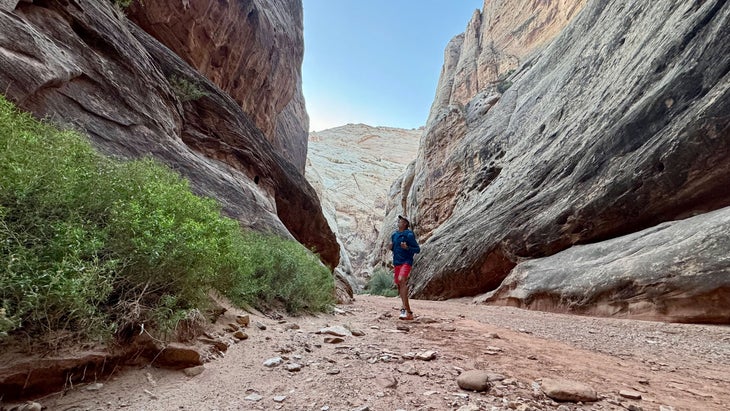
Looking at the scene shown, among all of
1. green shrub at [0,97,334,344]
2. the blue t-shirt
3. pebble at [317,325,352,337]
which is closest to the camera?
green shrub at [0,97,334,344]

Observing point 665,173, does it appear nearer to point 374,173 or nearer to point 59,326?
point 59,326

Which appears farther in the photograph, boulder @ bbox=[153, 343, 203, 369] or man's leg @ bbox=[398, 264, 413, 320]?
man's leg @ bbox=[398, 264, 413, 320]

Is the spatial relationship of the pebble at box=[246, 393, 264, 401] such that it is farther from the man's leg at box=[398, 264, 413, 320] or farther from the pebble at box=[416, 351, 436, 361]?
the man's leg at box=[398, 264, 413, 320]

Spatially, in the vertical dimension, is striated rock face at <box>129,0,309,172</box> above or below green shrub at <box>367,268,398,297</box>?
above

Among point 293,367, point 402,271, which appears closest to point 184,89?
point 402,271

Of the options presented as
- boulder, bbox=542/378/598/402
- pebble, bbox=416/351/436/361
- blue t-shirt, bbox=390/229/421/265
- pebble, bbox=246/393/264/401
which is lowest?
pebble, bbox=246/393/264/401

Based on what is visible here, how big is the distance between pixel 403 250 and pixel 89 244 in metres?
5.19

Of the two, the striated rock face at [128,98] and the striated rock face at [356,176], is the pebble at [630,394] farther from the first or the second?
the striated rock face at [356,176]

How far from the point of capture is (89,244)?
82.7 inches

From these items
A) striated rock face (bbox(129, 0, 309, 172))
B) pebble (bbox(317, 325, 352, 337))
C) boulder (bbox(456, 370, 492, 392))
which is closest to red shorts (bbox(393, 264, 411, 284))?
pebble (bbox(317, 325, 352, 337))

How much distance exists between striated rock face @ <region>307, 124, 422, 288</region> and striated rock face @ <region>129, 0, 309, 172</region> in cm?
1459

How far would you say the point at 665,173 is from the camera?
7.39m

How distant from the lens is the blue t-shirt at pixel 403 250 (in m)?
6.41

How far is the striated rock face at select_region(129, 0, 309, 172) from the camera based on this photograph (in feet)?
37.6
